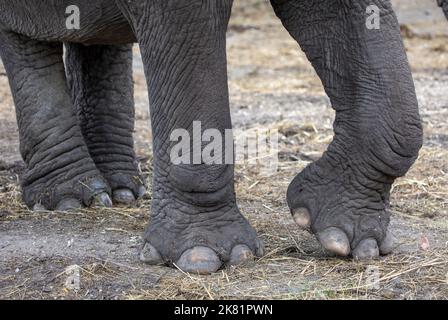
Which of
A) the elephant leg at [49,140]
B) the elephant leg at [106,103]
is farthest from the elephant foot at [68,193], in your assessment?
the elephant leg at [106,103]

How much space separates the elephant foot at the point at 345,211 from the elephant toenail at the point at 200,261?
0.46 meters

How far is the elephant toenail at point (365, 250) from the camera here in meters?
4.57

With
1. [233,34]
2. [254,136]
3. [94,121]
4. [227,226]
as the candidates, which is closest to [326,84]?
[227,226]

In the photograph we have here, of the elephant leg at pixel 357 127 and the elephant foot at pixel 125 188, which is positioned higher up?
the elephant leg at pixel 357 127

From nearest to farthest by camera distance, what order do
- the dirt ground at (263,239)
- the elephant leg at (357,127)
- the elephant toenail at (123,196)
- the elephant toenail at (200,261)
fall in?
the dirt ground at (263,239)
the elephant toenail at (200,261)
the elephant leg at (357,127)
the elephant toenail at (123,196)

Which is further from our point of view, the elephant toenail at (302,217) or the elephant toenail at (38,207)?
the elephant toenail at (38,207)

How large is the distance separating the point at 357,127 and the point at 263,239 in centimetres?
70

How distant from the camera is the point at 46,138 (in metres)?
5.84

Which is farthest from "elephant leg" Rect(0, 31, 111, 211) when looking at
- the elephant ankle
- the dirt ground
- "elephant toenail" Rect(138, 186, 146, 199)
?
the elephant ankle

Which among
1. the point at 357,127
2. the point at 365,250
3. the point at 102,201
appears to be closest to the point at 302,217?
the point at 365,250

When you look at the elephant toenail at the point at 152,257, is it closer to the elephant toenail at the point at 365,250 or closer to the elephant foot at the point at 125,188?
the elephant toenail at the point at 365,250

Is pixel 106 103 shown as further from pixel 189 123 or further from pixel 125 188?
pixel 189 123

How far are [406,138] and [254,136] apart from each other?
9.76 ft

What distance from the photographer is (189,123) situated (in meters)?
4.45
